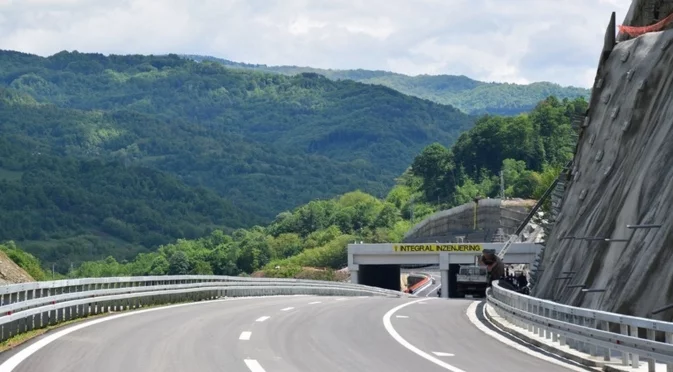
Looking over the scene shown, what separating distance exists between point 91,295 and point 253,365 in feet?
41.4

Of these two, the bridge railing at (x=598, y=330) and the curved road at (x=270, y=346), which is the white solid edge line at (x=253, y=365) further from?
the bridge railing at (x=598, y=330)

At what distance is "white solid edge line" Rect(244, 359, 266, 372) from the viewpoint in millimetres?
16859

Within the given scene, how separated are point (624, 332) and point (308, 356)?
487 centimetres

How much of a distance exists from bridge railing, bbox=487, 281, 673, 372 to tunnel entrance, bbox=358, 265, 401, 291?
89.3 meters

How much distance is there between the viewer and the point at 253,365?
17.4 metres

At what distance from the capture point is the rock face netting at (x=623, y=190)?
22.8 meters

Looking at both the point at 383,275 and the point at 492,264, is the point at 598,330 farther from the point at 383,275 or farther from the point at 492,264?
the point at 383,275

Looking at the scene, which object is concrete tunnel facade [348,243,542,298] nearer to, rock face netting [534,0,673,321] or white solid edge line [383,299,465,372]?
rock face netting [534,0,673,321]

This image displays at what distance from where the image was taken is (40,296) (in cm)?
2444

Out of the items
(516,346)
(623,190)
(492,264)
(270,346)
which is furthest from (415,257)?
(270,346)

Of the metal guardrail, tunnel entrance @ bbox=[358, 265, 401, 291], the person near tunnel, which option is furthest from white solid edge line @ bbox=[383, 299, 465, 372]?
tunnel entrance @ bbox=[358, 265, 401, 291]

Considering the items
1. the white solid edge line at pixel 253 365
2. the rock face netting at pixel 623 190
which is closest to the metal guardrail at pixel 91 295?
the white solid edge line at pixel 253 365

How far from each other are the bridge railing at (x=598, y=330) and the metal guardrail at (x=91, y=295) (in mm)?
9513

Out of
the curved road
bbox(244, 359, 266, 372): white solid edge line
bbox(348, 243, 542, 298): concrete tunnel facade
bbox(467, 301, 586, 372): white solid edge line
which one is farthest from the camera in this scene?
bbox(348, 243, 542, 298): concrete tunnel facade
